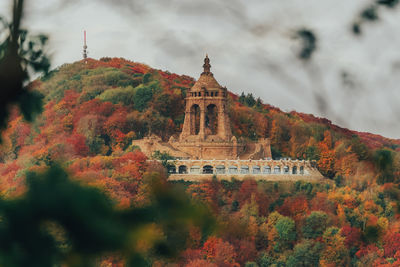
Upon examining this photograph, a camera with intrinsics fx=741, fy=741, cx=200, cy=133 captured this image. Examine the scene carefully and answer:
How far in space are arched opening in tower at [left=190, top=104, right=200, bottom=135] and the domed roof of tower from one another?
1.73 meters

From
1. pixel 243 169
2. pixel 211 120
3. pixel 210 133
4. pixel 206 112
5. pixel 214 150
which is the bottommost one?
pixel 243 169

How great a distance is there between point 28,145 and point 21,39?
177 ft

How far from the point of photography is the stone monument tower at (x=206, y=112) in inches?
2389

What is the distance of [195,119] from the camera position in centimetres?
6316

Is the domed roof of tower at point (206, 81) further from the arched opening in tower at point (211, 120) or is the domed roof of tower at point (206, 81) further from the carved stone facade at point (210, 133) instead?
the arched opening in tower at point (211, 120)

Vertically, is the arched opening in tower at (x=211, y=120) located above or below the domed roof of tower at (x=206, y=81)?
below

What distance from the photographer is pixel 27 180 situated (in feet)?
10.9

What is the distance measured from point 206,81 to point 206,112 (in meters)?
2.69

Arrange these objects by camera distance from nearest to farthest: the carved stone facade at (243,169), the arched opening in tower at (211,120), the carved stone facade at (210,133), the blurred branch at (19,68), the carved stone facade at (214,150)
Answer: the blurred branch at (19,68), the carved stone facade at (243,169), the carved stone facade at (214,150), the carved stone facade at (210,133), the arched opening in tower at (211,120)

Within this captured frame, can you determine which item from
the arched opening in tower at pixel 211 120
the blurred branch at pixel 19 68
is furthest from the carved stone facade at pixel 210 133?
the blurred branch at pixel 19 68

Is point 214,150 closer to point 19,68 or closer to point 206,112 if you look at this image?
point 206,112

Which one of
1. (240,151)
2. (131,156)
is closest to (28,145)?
(131,156)

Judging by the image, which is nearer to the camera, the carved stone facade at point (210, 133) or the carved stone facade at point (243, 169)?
the carved stone facade at point (243, 169)

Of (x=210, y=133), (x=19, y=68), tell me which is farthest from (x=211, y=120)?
(x=19, y=68)
